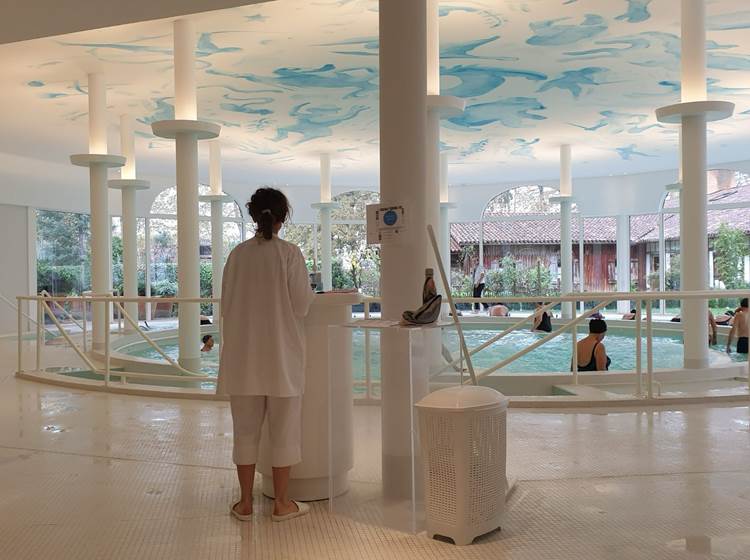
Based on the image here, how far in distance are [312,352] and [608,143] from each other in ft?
49.8

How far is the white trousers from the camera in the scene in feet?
10.4

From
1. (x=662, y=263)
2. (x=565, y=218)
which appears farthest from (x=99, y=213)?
(x=662, y=263)

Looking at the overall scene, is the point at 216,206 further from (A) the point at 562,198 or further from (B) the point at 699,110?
(B) the point at 699,110

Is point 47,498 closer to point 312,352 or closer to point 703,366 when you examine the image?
point 312,352

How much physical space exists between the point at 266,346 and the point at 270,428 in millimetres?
393

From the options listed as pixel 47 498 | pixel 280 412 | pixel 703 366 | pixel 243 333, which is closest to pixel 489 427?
pixel 280 412

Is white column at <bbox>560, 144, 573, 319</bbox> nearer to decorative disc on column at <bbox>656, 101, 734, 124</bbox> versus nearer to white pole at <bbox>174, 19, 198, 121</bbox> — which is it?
decorative disc on column at <bbox>656, 101, 734, 124</bbox>

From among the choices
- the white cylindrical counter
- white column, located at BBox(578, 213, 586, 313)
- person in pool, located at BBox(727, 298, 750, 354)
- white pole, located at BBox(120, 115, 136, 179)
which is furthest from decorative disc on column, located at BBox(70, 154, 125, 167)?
white column, located at BBox(578, 213, 586, 313)

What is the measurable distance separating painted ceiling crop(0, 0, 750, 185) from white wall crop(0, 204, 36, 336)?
149cm

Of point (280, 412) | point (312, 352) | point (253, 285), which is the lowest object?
point (280, 412)

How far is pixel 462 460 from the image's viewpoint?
9.25 ft

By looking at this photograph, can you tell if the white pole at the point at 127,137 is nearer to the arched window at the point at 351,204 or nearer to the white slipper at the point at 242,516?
the arched window at the point at 351,204

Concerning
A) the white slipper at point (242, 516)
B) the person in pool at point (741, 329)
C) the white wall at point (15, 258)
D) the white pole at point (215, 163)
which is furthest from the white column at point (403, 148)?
the white wall at point (15, 258)

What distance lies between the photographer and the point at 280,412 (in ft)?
10.4
